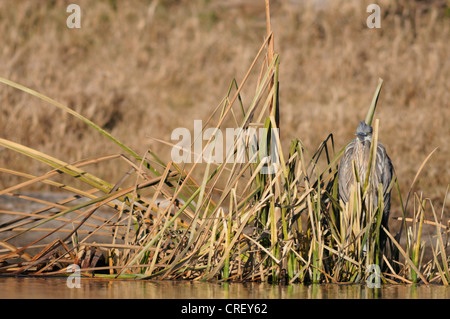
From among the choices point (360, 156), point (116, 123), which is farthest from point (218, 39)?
point (360, 156)

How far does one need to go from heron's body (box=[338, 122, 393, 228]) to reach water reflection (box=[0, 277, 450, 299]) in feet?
1.35

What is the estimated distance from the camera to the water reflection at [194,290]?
9.00 feet

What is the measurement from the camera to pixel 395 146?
7277 mm

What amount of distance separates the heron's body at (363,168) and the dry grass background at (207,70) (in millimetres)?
3136

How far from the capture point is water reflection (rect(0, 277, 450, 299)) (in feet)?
9.00
